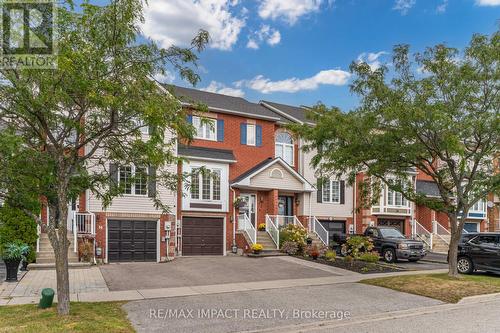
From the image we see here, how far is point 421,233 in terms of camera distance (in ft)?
101

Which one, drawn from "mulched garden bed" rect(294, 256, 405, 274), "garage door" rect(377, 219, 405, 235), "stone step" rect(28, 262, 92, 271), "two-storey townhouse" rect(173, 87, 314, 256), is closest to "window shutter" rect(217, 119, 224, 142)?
"two-storey townhouse" rect(173, 87, 314, 256)

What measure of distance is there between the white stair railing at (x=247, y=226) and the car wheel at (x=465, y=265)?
9.49 metres

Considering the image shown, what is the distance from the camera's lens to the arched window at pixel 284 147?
26984mm

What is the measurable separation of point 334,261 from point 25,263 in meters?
12.7

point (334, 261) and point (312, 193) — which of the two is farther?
point (312, 193)

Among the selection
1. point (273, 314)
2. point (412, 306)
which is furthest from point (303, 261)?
point (273, 314)

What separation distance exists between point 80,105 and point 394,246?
17.5m

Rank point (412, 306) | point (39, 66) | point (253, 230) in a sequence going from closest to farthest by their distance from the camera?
point (39, 66)
point (412, 306)
point (253, 230)

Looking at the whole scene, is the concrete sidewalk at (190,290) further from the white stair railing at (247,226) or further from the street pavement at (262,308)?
the white stair railing at (247,226)

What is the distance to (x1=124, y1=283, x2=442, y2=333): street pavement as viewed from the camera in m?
9.01

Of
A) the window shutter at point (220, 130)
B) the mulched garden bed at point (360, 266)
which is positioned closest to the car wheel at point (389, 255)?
the mulched garden bed at point (360, 266)

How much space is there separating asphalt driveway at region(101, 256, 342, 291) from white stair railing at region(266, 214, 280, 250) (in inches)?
102

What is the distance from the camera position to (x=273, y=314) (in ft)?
32.7

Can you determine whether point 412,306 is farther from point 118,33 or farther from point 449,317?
point 118,33
